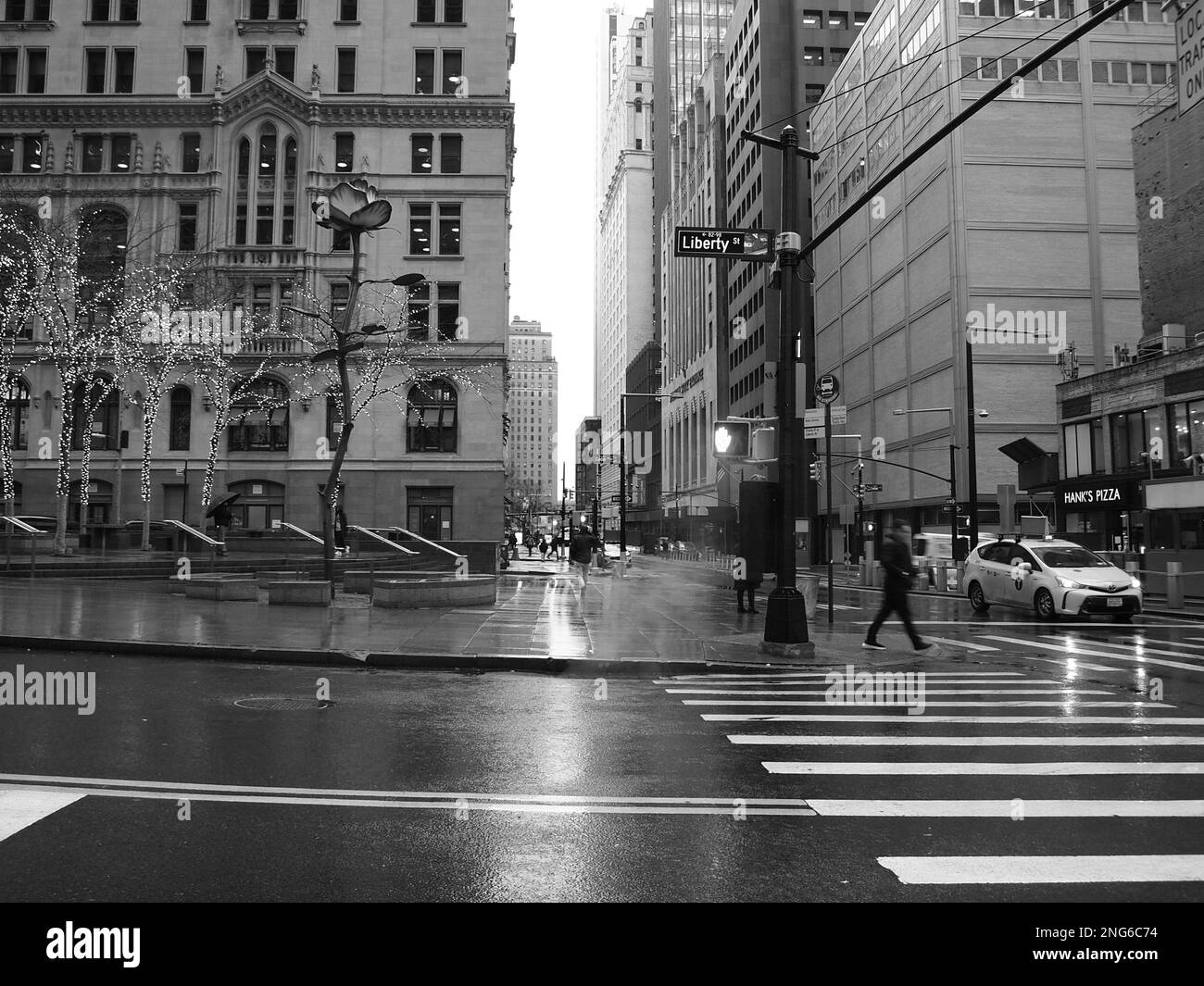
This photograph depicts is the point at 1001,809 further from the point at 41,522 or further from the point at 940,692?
the point at 41,522

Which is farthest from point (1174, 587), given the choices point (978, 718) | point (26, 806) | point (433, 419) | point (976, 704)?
point (433, 419)

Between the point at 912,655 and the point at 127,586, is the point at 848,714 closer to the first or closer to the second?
the point at 912,655

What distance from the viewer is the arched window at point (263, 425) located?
45.8 metres

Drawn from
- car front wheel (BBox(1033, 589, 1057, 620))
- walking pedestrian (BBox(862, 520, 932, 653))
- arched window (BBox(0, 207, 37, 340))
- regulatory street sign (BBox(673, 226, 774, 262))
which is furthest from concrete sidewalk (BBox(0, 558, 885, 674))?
arched window (BBox(0, 207, 37, 340))

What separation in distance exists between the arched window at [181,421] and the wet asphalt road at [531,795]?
4006 centimetres

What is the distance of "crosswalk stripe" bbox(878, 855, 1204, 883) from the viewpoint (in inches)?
164

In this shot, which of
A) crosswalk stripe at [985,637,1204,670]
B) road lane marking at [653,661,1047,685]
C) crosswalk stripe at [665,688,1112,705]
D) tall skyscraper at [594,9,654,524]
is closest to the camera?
crosswalk stripe at [665,688,1112,705]

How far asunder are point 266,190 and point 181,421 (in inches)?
524

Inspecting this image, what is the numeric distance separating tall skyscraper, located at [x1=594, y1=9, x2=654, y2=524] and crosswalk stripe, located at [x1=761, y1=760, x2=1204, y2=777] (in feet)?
493

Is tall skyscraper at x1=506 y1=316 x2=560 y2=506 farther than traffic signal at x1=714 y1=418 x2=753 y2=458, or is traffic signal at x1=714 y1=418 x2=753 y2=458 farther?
tall skyscraper at x1=506 y1=316 x2=560 y2=506

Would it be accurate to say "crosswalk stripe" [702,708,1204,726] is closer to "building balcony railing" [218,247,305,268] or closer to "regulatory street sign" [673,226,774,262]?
"regulatory street sign" [673,226,774,262]

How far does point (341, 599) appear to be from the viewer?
60.9 feet

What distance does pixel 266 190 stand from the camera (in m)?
46.6

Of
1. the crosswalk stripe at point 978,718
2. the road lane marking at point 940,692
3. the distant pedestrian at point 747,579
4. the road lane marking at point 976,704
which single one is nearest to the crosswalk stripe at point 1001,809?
the crosswalk stripe at point 978,718
